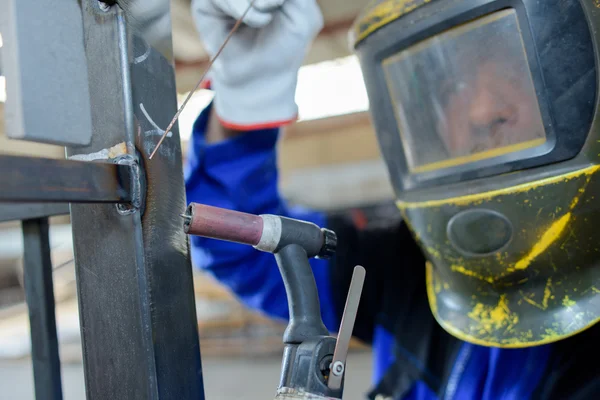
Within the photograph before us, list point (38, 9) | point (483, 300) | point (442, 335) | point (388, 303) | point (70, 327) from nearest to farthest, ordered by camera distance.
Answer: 1. point (38, 9)
2. point (483, 300)
3. point (442, 335)
4. point (388, 303)
5. point (70, 327)

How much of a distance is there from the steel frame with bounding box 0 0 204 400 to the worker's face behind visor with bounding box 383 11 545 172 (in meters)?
0.59

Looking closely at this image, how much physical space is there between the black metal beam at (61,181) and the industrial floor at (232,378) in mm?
3109

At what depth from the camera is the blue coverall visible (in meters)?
1.00

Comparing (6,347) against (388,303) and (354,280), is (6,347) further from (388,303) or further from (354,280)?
(354,280)

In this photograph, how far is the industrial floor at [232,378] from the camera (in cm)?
353

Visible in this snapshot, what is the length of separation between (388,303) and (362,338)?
165mm

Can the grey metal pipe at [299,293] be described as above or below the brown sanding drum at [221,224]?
below

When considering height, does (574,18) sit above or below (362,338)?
above

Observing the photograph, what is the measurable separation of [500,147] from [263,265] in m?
0.67

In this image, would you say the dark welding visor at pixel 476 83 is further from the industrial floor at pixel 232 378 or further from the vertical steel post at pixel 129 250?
the industrial floor at pixel 232 378

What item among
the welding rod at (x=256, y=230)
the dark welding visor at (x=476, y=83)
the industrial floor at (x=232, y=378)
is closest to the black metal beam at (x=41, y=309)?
the welding rod at (x=256, y=230)

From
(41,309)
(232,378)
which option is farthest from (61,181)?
(232,378)

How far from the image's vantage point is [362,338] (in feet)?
4.66

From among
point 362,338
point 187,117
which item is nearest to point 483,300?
point 362,338
